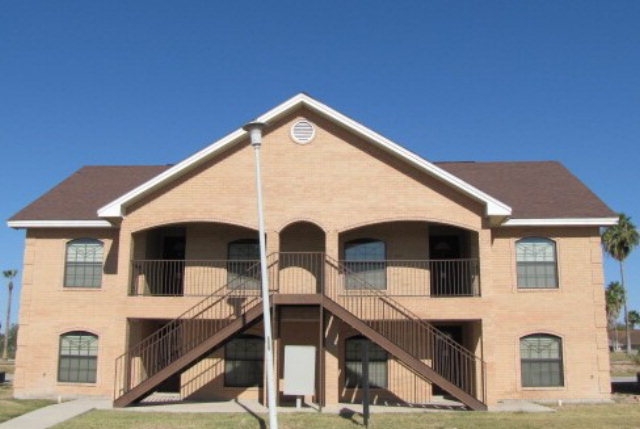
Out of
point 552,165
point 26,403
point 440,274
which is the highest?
point 552,165

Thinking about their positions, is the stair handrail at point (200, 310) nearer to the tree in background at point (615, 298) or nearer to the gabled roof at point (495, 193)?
the gabled roof at point (495, 193)

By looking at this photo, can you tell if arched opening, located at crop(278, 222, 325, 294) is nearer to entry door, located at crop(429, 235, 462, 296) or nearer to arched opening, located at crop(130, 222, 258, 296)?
arched opening, located at crop(130, 222, 258, 296)

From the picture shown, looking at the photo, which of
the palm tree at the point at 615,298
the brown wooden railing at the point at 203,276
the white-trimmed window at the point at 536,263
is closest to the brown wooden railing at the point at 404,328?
the brown wooden railing at the point at 203,276

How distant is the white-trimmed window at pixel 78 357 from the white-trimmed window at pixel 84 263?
164cm

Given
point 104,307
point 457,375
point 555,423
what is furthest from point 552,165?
point 104,307

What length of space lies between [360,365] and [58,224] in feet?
34.9

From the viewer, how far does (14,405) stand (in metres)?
19.0

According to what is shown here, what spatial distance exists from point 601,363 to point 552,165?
8164 millimetres

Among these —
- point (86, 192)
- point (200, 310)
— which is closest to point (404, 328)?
point (200, 310)

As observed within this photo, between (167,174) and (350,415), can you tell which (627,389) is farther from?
→ (167,174)

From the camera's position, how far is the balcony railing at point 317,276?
20.7 metres

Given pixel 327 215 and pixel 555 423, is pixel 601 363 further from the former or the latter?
pixel 327 215

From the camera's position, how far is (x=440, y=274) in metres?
21.9

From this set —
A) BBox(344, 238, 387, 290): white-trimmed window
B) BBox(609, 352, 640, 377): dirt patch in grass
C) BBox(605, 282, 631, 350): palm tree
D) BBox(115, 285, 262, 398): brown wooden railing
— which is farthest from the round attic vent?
BBox(605, 282, 631, 350): palm tree
